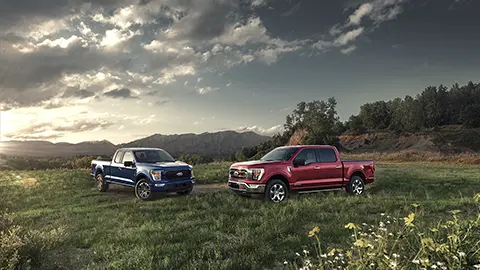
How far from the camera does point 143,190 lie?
14.7 metres

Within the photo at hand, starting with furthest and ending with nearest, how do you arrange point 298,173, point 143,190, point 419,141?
point 419,141, point 143,190, point 298,173

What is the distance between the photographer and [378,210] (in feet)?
34.2

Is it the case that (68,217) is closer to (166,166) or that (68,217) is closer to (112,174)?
(166,166)

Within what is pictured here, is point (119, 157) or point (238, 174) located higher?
point (119, 157)

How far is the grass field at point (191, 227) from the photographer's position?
21.6 ft

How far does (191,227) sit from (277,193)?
4.47 m

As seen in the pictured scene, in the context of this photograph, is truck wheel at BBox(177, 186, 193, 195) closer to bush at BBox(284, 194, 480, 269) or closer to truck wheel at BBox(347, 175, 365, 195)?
truck wheel at BBox(347, 175, 365, 195)

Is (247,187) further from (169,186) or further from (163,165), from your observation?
(163,165)

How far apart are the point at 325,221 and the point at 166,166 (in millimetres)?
7386

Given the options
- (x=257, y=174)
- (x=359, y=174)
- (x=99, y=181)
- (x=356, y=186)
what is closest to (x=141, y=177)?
(x=99, y=181)

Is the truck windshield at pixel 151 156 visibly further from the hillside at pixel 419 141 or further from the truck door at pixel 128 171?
the hillside at pixel 419 141

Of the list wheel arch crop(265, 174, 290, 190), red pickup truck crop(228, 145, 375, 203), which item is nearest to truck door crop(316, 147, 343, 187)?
red pickup truck crop(228, 145, 375, 203)

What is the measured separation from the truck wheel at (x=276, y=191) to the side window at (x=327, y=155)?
85.3 inches

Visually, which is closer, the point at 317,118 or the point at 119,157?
the point at 119,157
